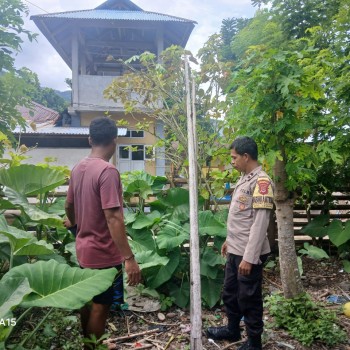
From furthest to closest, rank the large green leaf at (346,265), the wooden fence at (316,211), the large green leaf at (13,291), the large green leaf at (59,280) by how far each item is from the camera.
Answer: the wooden fence at (316,211)
the large green leaf at (346,265)
the large green leaf at (59,280)
the large green leaf at (13,291)

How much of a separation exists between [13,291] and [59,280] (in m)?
0.25

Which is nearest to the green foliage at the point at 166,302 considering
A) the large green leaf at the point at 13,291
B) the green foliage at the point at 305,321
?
the green foliage at the point at 305,321

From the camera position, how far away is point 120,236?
1.90 meters

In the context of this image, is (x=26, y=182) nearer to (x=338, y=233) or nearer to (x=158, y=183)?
(x=158, y=183)

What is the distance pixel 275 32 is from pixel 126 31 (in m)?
8.45

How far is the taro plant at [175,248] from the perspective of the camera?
307 cm

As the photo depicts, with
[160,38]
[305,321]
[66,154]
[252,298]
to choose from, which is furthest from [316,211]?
[160,38]

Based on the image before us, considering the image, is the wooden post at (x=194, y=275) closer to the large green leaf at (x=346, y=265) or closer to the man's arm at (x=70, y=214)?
the man's arm at (x=70, y=214)

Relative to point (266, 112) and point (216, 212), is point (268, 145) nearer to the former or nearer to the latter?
point (266, 112)

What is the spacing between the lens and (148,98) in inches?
177

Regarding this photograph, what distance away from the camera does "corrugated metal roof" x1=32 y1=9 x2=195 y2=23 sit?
10.6 meters

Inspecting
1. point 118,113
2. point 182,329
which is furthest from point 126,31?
point 182,329

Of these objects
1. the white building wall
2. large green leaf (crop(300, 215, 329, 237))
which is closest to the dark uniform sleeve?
large green leaf (crop(300, 215, 329, 237))

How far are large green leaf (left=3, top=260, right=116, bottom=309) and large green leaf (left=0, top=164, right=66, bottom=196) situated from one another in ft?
4.17
